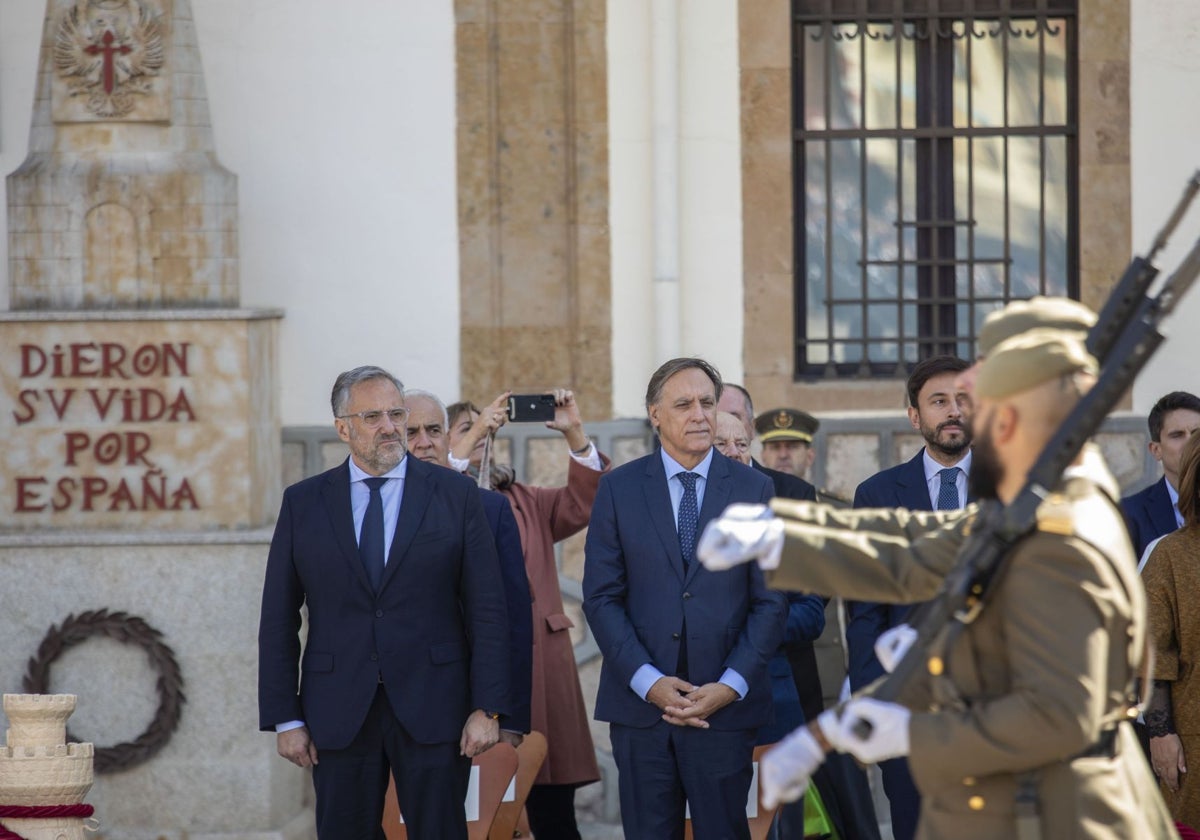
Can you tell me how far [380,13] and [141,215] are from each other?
4.61 ft

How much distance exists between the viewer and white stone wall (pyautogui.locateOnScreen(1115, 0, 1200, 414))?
8391 millimetres

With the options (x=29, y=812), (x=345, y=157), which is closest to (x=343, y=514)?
(x=29, y=812)

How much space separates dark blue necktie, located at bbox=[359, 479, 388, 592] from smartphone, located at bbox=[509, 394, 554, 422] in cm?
110

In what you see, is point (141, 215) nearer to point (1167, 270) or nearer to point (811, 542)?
point (1167, 270)

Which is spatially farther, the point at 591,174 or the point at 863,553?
the point at 591,174

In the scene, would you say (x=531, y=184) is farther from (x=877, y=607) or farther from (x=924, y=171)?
(x=877, y=607)

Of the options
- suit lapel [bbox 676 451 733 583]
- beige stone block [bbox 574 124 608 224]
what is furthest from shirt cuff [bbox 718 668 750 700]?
beige stone block [bbox 574 124 608 224]

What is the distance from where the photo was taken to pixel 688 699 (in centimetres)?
540

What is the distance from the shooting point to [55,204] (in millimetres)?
7957

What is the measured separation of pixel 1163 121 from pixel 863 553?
217 inches

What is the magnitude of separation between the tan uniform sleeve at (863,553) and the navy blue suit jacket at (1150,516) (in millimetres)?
2693

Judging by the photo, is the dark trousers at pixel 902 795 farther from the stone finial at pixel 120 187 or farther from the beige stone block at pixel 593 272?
the stone finial at pixel 120 187

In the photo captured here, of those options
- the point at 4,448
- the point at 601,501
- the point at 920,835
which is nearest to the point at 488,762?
the point at 601,501

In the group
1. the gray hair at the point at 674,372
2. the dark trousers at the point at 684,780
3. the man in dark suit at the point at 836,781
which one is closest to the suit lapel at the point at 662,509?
the gray hair at the point at 674,372
